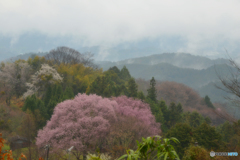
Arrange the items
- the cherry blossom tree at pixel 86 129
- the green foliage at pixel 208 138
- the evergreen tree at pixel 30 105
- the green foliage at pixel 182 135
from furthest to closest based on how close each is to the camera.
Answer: the evergreen tree at pixel 30 105
the green foliage at pixel 182 135
the green foliage at pixel 208 138
the cherry blossom tree at pixel 86 129

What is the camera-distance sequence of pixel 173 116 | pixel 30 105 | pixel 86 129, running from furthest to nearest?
pixel 173 116
pixel 30 105
pixel 86 129

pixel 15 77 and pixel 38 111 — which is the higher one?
pixel 15 77

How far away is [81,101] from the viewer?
22734 mm

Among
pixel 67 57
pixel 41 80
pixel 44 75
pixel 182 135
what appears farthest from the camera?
pixel 67 57

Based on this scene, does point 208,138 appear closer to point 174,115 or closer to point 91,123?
point 91,123

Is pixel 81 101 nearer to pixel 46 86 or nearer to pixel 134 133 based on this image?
pixel 134 133

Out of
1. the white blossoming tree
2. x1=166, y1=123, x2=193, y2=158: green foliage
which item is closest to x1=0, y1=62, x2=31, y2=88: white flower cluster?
the white blossoming tree

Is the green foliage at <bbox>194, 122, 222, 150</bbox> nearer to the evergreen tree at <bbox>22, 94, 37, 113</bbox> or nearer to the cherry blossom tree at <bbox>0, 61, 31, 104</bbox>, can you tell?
the evergreen tree at <bbox>22, 94, 37, 113</bbox>

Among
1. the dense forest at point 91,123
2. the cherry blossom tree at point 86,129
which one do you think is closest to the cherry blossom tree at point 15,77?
the dense forest at point 91,123

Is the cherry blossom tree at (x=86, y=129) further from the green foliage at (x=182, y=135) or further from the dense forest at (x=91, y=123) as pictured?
the green foliage at (x=182, y=135)

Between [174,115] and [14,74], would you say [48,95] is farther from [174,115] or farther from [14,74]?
[174,115]

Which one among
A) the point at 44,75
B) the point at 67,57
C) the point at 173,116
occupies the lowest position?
the point at 173,116

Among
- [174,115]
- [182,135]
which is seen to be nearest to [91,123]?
[182,135]

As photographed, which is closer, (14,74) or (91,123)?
(91,123)
